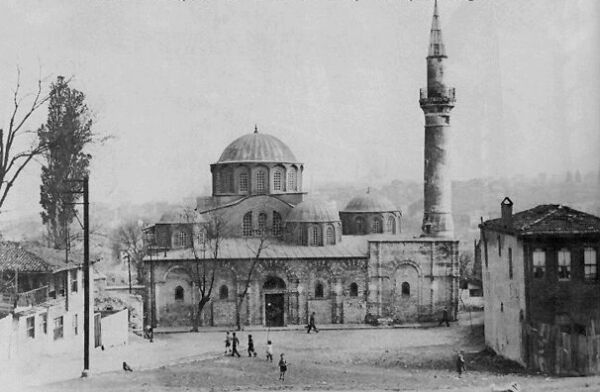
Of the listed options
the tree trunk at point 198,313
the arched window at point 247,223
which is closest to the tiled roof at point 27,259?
the tree trunk at point 198,313

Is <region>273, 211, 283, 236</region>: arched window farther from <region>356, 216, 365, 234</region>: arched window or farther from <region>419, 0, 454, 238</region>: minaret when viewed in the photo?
<region>419, 0, 454, 238</region>: minaret

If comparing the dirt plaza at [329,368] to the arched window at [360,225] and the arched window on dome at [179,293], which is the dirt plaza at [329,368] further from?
the arched window at [360,225]

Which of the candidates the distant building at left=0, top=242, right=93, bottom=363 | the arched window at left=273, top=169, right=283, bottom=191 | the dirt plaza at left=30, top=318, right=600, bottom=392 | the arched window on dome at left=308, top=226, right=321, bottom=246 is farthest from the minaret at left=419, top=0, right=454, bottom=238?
the distant building at left=0, top=242, right=93, bottom=363

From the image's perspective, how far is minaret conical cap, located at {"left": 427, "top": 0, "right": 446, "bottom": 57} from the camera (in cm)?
1827

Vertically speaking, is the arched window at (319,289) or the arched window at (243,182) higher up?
the arched window at (243,182)

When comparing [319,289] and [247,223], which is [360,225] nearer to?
[247,223]

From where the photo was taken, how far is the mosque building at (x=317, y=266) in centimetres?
2731

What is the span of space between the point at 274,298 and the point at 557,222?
12951 millimetres

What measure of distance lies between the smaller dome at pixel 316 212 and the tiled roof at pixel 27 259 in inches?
431

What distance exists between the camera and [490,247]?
20625 millimetres

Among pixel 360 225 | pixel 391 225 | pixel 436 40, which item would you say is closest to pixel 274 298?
pixel 360 225

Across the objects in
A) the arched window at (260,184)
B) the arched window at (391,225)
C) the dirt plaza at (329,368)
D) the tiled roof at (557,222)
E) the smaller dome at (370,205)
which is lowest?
the dirt plaza at (329,368)

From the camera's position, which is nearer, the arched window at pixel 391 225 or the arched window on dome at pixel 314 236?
the arched window on dome at pixel 314 236

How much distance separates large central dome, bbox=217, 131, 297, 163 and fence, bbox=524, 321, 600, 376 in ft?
51.7
